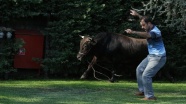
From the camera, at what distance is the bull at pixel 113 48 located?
16.0 meters

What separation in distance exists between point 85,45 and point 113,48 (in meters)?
1.10

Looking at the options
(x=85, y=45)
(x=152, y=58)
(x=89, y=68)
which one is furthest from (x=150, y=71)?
(x=89, y=68)

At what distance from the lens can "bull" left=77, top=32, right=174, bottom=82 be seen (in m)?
16.0

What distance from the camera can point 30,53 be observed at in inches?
696

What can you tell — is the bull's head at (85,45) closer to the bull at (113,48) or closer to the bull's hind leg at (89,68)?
the bull at (113,48)

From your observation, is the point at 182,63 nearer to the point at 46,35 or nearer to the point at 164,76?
the point at 164,76

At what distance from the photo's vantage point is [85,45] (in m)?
15.9

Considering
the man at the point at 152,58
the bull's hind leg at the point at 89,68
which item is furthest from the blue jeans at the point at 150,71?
the bull's hind leg at the point at 89,68

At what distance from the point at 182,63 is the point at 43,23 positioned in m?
6.02

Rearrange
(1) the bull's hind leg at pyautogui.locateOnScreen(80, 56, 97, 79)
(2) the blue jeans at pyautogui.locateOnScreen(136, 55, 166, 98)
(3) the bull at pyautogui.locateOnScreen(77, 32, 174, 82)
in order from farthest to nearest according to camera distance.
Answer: (1) the bull's hind leg at pyautogui.locateOnScreen(80, 56, 97, 79)
(3) the bull at pyautogui.locateOnScreen(77, 32, 174, 82)
(2) the blue jeans at pyautogui.locateOnScreen(136, 55, 166, 98)

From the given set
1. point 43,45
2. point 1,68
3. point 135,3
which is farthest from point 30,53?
point 135,3

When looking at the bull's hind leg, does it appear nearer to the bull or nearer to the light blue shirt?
the bull

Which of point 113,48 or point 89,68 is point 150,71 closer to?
point 113,48

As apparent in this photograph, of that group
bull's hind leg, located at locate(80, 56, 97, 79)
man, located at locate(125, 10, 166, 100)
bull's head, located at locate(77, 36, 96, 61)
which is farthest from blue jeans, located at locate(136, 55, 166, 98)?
bull's hind leg, located at locate(80, 56, 97, 79)
